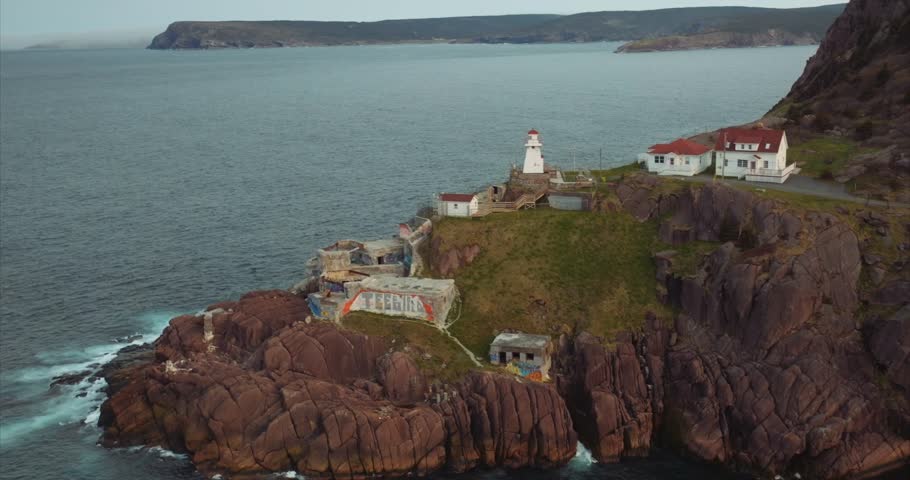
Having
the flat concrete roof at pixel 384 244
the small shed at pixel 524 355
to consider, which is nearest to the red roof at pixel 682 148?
the flat concrete roof at pixel 384 244

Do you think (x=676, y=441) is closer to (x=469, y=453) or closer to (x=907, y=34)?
(x=469, y=453)

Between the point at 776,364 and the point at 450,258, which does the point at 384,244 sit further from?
the point at 776,364

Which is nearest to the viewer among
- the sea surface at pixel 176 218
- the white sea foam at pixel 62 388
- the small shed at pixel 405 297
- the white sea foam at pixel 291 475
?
the white sea foam at pixel 291 475

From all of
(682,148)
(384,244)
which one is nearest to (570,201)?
(682,148)

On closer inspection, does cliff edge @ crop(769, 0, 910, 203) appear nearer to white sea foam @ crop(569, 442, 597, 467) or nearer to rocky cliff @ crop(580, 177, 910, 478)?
rocky cliff @ crop(580, 177, 910, 478)

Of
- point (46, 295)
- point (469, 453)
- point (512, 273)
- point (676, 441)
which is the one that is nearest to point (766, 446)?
point (676, 441)

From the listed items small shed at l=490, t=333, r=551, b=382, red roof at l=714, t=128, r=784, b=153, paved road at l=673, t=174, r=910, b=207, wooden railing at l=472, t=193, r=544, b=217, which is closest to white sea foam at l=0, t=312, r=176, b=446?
small shed at l=490, t=333, r=551, b=382

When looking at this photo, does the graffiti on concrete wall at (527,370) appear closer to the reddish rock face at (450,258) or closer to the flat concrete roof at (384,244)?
the reddish rock face at (450,258)
